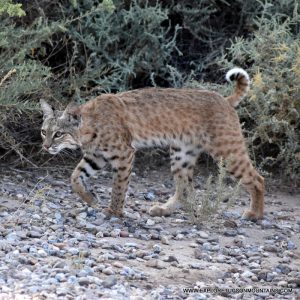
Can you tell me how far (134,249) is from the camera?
628 cm

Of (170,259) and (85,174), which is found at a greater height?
(170,259)

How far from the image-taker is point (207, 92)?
7.87 meters

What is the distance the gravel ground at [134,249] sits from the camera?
209 inches

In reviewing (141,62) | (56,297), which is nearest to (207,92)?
(141,62)

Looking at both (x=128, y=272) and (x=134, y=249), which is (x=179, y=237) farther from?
(x=128, y=272)

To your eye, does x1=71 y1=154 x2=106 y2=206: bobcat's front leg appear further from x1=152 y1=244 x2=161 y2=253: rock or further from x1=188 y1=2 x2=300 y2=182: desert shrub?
x1=188 y1=2 x2=300 y2=182: desert shrub

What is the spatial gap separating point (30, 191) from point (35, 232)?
165 cm

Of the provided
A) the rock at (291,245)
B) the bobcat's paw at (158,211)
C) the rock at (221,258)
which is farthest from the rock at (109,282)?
the bobcat's paw at (158,211)

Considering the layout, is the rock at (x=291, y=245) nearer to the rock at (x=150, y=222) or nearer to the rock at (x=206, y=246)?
the rock at (x=206, y=246)

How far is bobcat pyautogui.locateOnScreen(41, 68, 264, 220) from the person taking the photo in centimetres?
736

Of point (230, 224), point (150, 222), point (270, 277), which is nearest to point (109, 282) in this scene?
point (270, 277)

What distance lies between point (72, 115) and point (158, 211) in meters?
1.14

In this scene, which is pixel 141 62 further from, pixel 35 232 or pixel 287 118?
pixel 35 232

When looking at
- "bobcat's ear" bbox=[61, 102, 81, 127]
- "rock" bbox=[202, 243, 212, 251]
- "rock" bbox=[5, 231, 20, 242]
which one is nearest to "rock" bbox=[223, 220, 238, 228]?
"rock" bbox=[202, 243, 212, 251]
